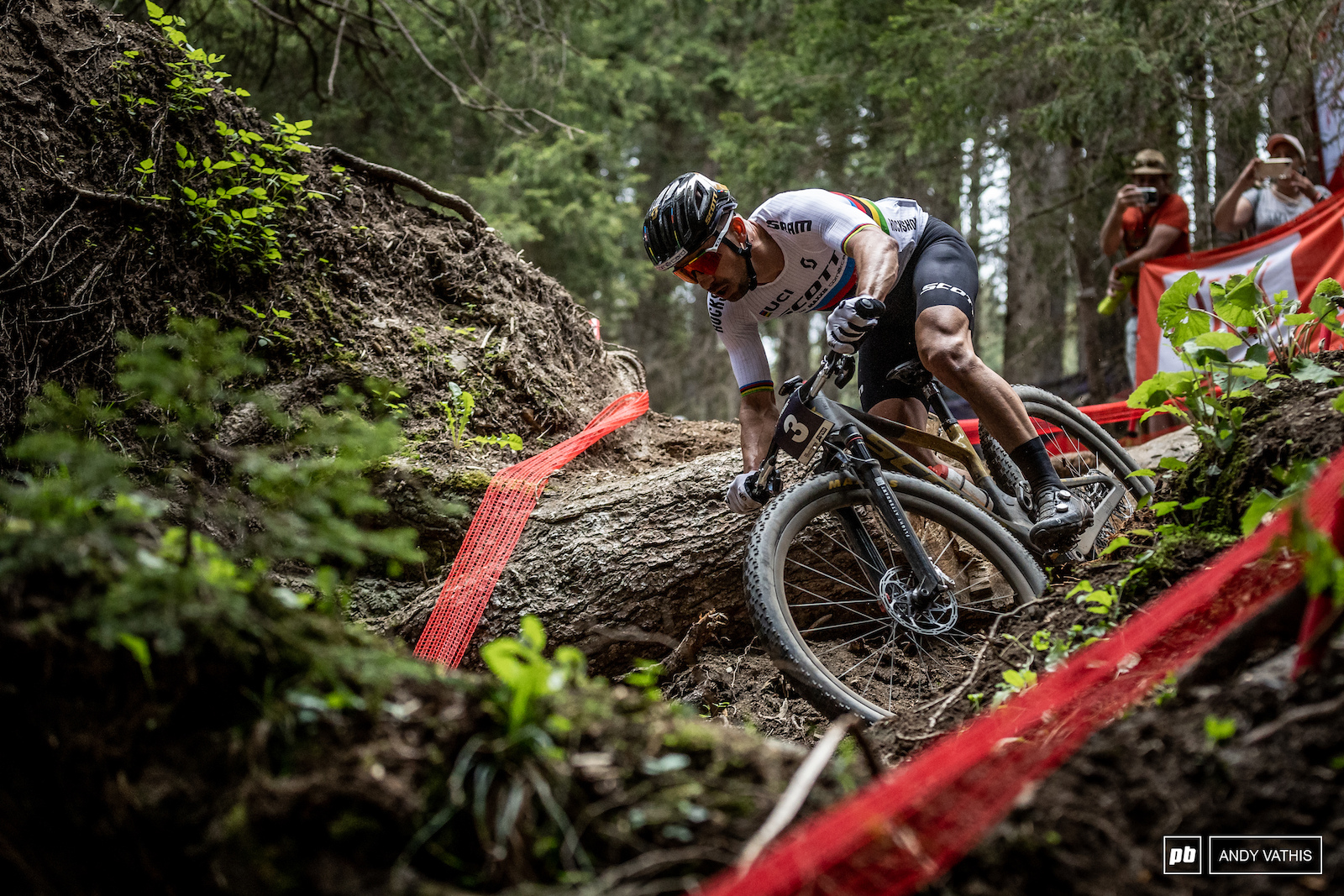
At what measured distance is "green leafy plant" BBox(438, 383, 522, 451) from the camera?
493 cm

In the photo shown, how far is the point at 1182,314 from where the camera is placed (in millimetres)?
2850

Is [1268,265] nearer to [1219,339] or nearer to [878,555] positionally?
[1219,339]

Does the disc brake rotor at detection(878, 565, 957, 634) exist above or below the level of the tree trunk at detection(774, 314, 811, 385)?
below

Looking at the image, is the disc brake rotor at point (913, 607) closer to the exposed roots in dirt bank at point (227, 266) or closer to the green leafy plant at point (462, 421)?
the exposed roots in dirt bank at point (227, 266)

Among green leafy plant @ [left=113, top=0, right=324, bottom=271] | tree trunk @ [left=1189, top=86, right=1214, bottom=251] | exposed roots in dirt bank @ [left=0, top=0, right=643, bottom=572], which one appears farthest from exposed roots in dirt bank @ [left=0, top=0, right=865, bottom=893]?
tree trunk @ [left=1189, top=86, right=1214, bottom=251]

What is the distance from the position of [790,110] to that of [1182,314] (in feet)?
34.8

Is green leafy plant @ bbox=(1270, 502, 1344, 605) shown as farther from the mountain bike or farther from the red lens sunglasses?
the red lens sunglasses

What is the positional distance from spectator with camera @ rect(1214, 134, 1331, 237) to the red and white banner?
0.29 meters

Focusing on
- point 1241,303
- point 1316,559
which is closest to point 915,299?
point 1241,303

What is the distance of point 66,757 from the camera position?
50.9 inches

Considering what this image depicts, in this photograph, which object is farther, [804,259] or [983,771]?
[804,259]

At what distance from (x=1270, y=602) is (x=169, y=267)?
491 cm

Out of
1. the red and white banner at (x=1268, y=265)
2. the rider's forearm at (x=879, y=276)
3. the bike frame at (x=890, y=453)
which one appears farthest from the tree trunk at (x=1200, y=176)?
the rider's forearm at (x=879, y=276)

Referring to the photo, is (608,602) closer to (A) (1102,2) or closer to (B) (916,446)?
(B) (916,446)
